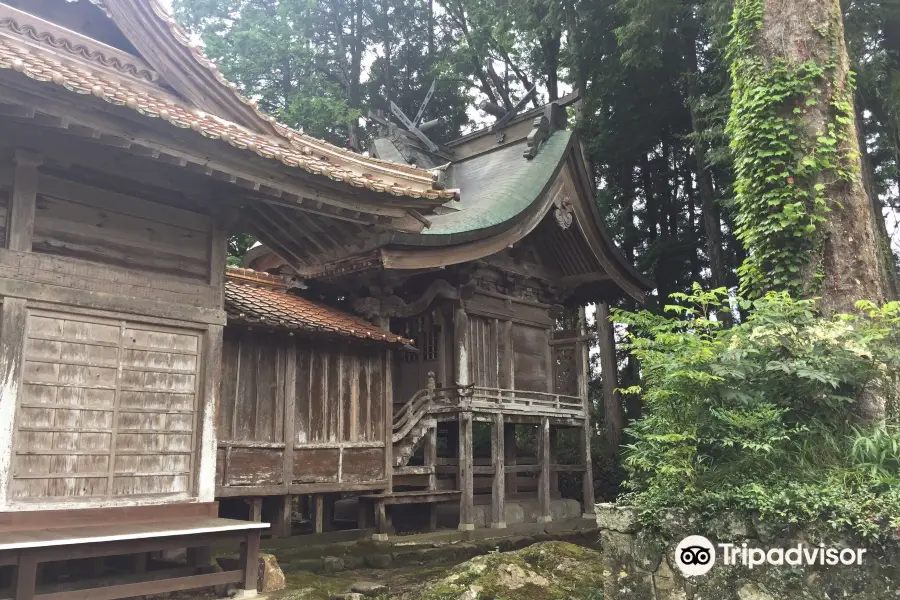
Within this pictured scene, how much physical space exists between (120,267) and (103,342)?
2.50 feet

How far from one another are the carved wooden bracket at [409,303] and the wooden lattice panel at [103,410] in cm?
404

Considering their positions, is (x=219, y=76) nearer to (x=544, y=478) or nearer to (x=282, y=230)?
(x=282, y=230)

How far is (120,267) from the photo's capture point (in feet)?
22.6

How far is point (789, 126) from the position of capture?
720cm

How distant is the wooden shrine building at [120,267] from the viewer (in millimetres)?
5855

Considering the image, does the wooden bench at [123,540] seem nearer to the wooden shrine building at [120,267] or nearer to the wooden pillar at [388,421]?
the wooden shrine building at [120,267]

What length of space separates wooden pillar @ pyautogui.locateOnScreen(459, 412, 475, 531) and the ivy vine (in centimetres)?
584

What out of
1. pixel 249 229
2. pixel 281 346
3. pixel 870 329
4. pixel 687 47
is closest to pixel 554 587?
pixel 870 329

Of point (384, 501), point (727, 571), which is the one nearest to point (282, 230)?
point (384, 501)

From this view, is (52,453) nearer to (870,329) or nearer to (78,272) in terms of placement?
(78,272)

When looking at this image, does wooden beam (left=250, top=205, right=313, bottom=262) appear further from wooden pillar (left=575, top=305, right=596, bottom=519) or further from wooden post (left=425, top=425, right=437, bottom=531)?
wooden pillar (left=575, top=305, right=596, bottom=519)

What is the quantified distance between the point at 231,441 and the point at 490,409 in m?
5.08

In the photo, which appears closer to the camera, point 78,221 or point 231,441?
point 78,221

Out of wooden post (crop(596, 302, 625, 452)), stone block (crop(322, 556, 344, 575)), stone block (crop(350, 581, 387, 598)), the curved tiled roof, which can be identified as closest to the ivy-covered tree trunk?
the curved tiled roof
